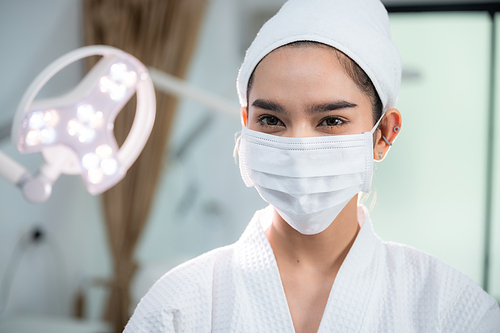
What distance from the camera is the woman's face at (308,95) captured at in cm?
82

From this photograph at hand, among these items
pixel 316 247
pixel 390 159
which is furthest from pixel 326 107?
pixel 390 159

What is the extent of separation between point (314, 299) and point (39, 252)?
1751 millimetres

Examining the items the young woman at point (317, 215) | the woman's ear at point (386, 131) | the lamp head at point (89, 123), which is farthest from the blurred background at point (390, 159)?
the woman's ear at point (386, 131)

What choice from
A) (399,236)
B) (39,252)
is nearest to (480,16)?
(399,236)

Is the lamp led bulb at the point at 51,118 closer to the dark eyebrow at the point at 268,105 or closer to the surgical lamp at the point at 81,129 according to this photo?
the surgical lamp at the point at 81,129

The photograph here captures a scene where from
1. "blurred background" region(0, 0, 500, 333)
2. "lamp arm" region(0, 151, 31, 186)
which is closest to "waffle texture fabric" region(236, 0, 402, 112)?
"lamp arm" region(0, 151, 31, 186)

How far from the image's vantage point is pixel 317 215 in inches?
34.4

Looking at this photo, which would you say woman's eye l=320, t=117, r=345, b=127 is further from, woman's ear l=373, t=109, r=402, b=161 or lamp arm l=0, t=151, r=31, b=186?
lamp arm l=0, t=151, r=31, b=186

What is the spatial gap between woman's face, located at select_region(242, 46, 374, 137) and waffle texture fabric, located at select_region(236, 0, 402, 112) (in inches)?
1.0

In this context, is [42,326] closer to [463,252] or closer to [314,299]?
[314,299]

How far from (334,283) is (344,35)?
52 cm

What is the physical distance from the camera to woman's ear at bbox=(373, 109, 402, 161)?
938 millimetres

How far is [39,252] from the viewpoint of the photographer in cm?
218

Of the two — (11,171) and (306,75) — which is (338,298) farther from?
(11,171)
